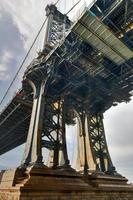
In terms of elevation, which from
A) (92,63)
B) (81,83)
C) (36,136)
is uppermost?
(92,63)

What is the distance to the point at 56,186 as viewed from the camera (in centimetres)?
1495

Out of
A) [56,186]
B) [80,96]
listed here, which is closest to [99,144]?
[80,96]

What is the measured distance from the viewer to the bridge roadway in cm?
1641

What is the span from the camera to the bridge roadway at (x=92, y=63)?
16.4m

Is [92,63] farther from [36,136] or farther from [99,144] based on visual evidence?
[99,144]

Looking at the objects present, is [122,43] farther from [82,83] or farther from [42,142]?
[42,142]

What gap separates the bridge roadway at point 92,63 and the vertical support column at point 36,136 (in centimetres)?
153

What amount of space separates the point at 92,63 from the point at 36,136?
30.2ft

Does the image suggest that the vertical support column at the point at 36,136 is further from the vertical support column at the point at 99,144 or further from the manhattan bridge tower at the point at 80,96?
the vertical support column at the point at 99,144

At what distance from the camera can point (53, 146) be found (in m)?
20.1

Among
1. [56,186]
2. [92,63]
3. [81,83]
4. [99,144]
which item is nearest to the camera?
[56,186]

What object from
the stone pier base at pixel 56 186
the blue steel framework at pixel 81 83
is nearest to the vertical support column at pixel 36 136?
the blue steel framework at pixel 81 83

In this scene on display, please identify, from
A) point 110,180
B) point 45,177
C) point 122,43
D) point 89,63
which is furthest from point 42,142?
point 122,43

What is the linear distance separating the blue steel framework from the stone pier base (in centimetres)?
145
